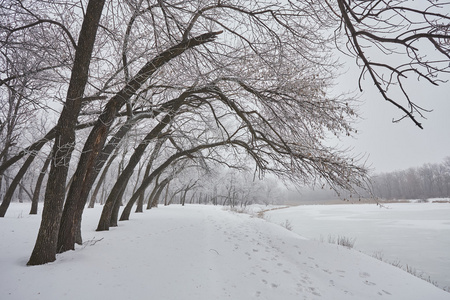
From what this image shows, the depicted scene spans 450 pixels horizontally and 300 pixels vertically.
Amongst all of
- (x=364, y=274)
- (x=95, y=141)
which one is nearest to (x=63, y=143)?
(x=95, y=141)

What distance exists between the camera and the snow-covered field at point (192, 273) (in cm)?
307

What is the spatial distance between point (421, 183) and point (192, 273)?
101 meters

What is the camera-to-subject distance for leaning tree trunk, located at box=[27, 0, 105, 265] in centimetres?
363

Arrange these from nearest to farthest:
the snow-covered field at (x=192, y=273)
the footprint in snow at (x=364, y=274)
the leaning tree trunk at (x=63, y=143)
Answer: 1. the snow-covered field at (x=192, y=273)
2. the leaning tree trunk at (x=63, y=143)
3. the footprint in snow at (x=364, y=274)

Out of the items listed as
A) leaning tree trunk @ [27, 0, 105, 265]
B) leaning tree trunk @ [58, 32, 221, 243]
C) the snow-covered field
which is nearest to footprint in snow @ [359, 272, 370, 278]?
the snow-covered field

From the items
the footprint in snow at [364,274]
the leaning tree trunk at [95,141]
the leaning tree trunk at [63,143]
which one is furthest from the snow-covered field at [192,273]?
the leaning tree trunk at [95,141]

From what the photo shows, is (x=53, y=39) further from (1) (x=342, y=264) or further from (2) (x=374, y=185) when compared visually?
(1) (x=342, y=264)

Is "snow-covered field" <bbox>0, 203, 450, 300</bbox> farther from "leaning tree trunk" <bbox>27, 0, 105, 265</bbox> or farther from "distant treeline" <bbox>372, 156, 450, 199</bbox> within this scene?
"distant treeline" <bbox>372, 156, 450, 199</bbox>

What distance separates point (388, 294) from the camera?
3.97 metres

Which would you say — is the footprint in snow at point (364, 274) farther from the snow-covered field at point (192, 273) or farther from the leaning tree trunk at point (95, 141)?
the leaning tree trunk at point (95, 141)

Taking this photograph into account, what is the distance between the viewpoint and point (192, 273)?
3.88 metres

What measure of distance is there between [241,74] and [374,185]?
3840 mm

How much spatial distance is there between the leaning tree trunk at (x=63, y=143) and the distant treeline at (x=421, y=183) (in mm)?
76117

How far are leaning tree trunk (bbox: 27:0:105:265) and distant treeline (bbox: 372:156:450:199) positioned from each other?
76.1 metres
